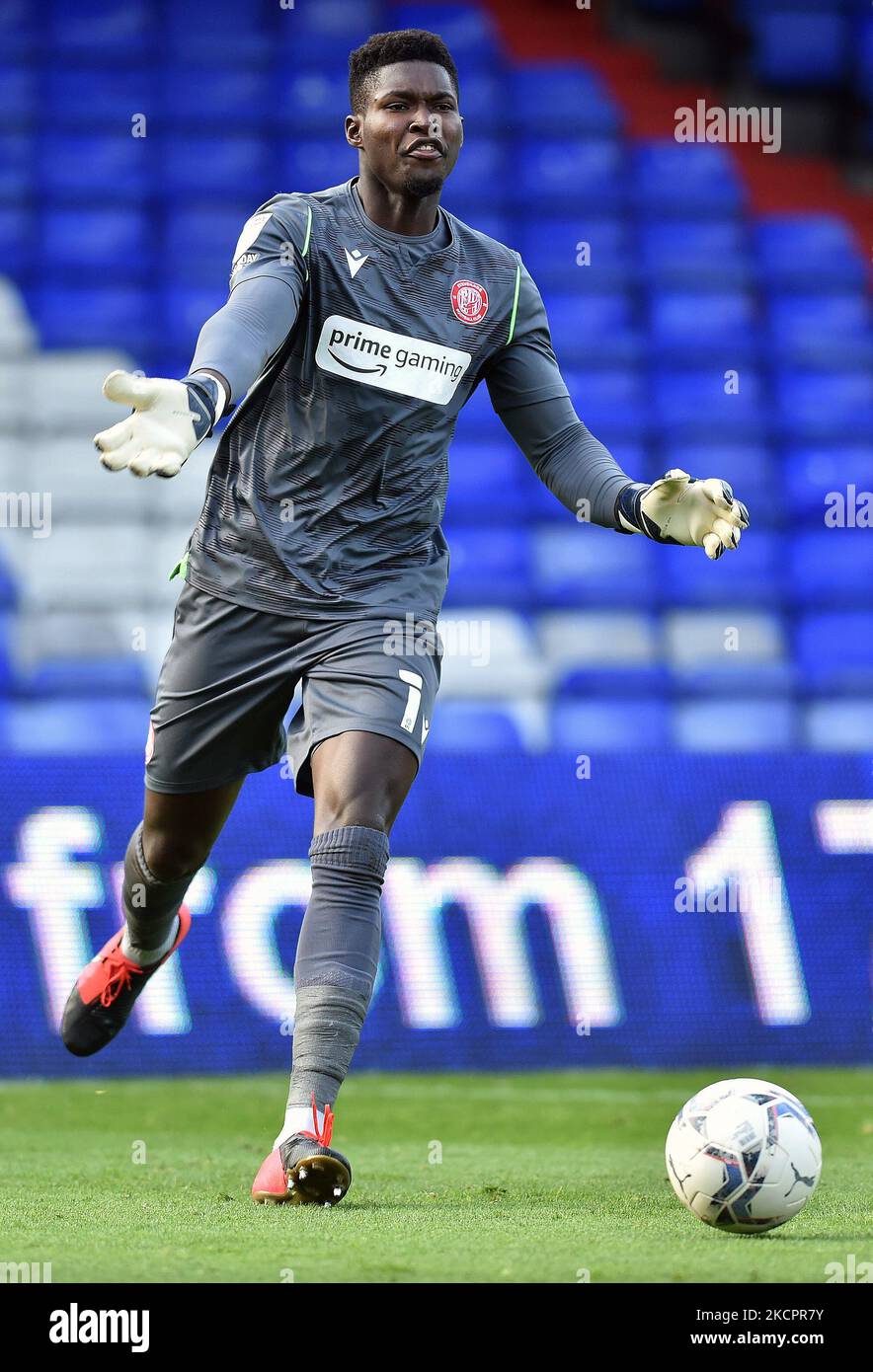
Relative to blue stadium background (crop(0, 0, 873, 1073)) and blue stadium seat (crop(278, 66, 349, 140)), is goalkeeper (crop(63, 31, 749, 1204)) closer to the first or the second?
blue stadium background (crop(0, 0, 873, 1073))

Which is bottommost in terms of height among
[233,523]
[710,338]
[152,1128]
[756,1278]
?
[756,1278]

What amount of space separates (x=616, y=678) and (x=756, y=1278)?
7286 millimetres

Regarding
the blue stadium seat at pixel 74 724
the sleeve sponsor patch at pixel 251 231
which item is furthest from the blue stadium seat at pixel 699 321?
the sleeve sponsor patch at pixel 251 231

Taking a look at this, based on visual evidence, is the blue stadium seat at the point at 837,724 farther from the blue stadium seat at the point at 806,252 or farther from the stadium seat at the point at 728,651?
the blue stadium seat at the point at 806,252

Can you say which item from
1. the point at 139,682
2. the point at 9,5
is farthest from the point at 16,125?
the point at 139,682

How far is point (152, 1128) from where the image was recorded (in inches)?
220

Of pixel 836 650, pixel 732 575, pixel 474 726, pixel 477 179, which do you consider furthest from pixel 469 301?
pixel 477 179

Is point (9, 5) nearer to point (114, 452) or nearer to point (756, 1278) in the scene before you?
point (114, 452)

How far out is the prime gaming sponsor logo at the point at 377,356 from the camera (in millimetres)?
4055

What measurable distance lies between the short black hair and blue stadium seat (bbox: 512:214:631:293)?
23.2 ft

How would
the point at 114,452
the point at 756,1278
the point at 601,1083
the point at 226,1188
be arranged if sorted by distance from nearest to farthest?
the point at 756,1278 < the point at 114,452 < the point at 226,1188 < the point at 601,1083

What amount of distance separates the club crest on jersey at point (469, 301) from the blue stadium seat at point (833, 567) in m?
6.53

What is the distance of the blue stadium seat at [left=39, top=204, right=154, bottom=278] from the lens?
10938 mm

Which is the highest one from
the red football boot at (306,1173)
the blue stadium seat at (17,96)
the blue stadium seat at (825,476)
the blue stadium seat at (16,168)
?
the blue stadium seat at (17,96)
